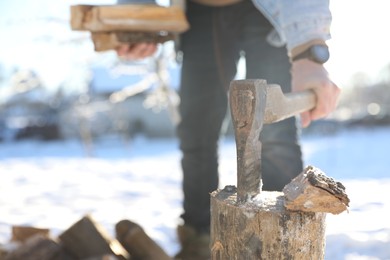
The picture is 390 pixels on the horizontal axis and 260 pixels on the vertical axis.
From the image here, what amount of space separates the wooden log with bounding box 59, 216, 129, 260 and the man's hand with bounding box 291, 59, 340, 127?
1063 mm

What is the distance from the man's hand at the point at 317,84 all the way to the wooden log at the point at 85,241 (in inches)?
41.8

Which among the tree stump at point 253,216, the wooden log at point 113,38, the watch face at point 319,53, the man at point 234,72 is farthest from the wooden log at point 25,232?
the watch face at point 319,53

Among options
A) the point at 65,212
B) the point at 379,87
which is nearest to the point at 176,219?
the point at 65,212

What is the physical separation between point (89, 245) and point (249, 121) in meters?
1.17

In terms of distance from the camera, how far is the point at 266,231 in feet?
3.71

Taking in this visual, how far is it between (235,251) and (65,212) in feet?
8.71

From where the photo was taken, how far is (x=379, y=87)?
2956 centimetres

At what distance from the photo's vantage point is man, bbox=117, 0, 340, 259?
1.61 meters

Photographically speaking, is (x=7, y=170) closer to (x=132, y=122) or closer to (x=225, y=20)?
(x=225, y=20)

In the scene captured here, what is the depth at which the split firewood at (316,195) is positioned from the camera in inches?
43.1

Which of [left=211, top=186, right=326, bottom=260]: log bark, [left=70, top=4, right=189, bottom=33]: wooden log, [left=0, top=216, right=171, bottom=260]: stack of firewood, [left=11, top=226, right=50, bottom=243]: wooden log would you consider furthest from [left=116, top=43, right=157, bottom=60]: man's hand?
[left=211, top=186, right=326, bottom=260]: log bark

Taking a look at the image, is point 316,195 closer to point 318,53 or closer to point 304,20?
point 318,53

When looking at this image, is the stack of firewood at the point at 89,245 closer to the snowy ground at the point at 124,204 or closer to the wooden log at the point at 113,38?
the snowy ground at the point at 124,204

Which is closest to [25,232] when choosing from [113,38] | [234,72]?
[113,38]
